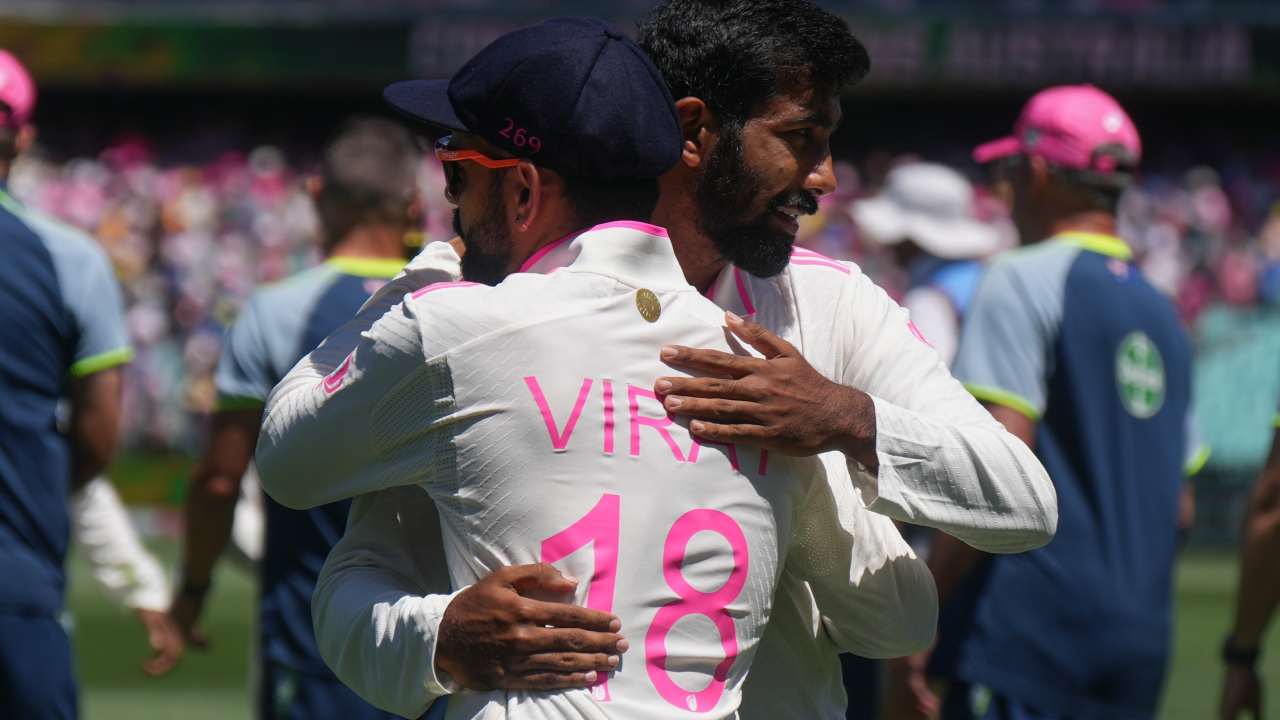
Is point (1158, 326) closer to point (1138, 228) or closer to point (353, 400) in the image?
point (353, 400)

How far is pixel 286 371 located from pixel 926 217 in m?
3.51

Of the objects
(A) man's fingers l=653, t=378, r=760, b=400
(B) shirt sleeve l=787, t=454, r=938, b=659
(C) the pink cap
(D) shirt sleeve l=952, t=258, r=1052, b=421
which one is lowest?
(D) shirt sleeve l=952, t=258, r=1052, b=421

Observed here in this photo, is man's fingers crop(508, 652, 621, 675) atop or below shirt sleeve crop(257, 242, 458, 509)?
below

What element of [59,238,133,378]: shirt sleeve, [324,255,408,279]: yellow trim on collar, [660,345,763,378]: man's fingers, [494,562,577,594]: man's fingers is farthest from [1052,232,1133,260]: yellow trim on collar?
[59,238,133,378]: shirt sleeve

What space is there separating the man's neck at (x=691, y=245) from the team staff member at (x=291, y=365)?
72.4 inches

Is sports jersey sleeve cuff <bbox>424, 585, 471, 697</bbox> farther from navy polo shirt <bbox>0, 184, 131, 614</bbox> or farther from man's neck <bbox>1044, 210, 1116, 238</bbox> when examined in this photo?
man's neck <bbox>1044, 210, 1116, 238</bbox>

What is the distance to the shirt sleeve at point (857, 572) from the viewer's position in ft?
6.08

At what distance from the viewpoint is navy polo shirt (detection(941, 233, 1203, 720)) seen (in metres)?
3.27

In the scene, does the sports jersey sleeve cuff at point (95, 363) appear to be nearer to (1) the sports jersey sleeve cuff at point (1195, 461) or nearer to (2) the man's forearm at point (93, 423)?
(2) the man's forearm at point (93, 423)

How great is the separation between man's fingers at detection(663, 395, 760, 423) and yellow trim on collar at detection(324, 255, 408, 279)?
232 centimetres

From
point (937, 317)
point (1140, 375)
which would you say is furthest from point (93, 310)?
point (937, 317)

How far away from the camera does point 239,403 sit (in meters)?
3.85

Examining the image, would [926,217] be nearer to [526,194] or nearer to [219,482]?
[219,482]

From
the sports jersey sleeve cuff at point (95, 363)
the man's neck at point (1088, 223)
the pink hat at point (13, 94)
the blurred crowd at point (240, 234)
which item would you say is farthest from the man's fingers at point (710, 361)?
the blurred crowd at point (240, 234)
